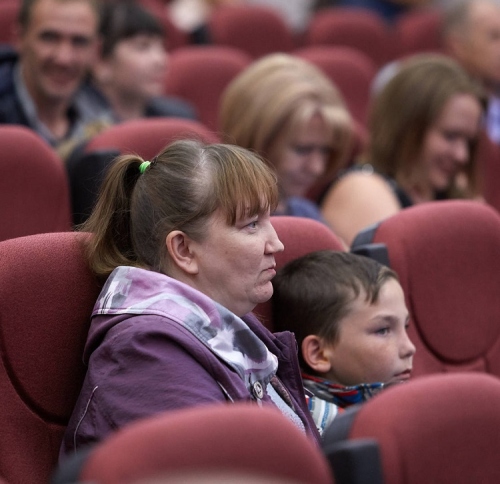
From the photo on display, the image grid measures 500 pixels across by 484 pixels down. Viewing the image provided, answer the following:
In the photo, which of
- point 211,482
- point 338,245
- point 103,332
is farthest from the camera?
point 338,245

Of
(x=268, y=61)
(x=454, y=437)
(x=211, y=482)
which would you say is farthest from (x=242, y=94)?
(x=211, y=482)

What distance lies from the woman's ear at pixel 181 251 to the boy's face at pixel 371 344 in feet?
1.15

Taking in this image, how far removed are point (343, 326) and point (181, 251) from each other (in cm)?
37

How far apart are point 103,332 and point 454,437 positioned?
1.66 feet

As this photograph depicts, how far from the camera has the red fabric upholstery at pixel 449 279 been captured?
2.07m

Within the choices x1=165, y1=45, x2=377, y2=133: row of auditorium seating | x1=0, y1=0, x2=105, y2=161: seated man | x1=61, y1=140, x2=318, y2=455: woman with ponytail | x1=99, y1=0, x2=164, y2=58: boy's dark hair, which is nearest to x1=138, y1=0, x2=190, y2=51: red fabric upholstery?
x1=165, y1=45, x2=377, y2=133: row of auditorium seating

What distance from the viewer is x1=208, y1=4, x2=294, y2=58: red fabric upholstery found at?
16.1 feet

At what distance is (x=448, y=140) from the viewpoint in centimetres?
295

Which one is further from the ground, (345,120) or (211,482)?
(211,482)

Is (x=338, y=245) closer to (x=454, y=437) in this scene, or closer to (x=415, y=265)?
(x=415, y=265)

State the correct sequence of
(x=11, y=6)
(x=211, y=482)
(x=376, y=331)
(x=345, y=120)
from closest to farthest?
1. (x=211, y=482)
2. (x=376, y=331)
3. (x=345, y=120)
4. (x=11, y=6)

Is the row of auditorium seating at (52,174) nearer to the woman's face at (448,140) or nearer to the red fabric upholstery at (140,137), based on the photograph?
the red fabric upholstery at (140,137)

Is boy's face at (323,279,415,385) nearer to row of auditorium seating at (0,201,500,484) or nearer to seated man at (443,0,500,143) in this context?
row of auditorium seating at (0,201,500,484)

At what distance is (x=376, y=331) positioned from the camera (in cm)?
181
